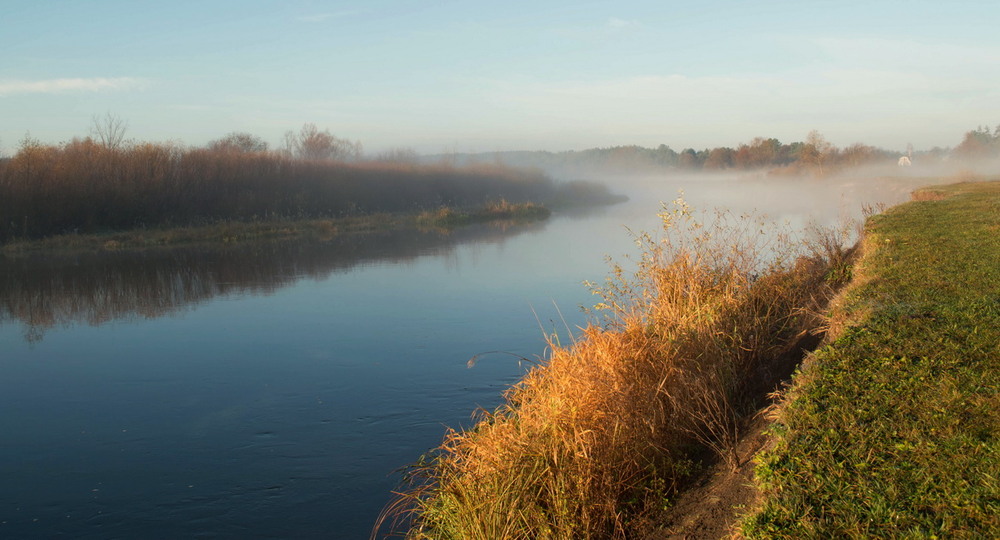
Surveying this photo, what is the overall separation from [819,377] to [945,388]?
29.3 inches

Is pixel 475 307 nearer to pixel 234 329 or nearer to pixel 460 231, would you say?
pixel 234 329

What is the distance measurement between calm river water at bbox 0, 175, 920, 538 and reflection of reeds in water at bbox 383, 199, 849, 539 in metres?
0.94

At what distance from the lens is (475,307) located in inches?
519

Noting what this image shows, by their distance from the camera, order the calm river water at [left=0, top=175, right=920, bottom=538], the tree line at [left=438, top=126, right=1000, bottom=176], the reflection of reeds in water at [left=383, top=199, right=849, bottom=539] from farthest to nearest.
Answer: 1. the tree line at [left=438, top=126, right=1000, bottom=176]
2. the calm river water at [left=0, top=175, right=920, bottom=538]
3. the reflection of reeds in water at [left=383, top=199, right=849, bottom=539]

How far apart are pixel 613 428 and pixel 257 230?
81.7ft

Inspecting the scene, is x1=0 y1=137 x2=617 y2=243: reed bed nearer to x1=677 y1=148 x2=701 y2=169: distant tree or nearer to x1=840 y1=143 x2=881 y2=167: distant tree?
x1=840 y1=143 x2=881 y2=167: distant tree

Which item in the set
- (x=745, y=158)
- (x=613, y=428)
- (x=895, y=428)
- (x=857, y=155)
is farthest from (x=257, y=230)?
(x=745, y=158)

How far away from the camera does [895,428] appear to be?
4289 millimetres

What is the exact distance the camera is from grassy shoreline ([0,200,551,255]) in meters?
24.1

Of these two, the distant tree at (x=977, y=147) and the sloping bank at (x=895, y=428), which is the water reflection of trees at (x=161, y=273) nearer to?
→ the sloping bank at (x=895, y=428)

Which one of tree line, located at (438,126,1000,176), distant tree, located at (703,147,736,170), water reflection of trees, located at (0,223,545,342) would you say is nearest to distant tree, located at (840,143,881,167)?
tree line, located at (438,126,1000,176)

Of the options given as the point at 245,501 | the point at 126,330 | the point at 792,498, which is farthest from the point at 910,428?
the point at 126,330

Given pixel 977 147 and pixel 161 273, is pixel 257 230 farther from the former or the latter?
pixel 977 147

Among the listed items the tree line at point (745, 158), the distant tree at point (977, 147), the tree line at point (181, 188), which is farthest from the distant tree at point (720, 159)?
the tree line at point (181, 188)
